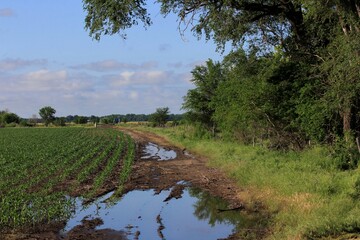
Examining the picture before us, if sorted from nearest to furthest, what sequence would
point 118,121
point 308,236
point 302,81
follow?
1. point 308,236
2. point 302,81
3. point 118,121

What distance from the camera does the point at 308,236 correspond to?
8508mm

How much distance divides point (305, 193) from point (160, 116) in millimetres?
96362

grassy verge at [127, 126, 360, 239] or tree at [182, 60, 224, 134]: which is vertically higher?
tree at [182, 60, 224, 134]

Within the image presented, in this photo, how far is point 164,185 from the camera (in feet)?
63.9

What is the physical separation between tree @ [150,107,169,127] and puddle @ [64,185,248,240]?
301 feet

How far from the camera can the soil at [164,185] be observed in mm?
10750

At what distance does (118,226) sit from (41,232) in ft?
7.04

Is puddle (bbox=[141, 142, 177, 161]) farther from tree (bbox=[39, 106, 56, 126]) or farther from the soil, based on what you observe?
tree (bbox=[39, 106, 56, 126])

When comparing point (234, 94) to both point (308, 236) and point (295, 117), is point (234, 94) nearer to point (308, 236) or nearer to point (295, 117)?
point (295, 117)

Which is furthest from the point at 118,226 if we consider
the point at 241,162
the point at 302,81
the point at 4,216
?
the point at 302,81

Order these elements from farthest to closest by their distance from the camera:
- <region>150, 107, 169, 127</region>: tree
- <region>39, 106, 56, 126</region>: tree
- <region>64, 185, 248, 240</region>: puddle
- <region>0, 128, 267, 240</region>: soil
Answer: <region>39, 106, 56, 126</region>: tree
<region>150, 107, 169, 127</region>: tree
<region>64, 185, 248, 240</region>: puddle
<region>0, 128, 267, 240</region>: soil

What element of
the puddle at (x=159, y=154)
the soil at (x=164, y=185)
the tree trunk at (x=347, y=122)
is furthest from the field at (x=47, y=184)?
the tree trunk at (x=347, y=122)

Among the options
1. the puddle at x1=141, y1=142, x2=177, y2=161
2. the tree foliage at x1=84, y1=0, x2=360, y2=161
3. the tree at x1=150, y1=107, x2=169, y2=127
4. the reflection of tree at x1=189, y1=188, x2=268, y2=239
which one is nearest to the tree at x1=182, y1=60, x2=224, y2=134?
the puddle at x1=141, y1=142, x2=177, y2=161

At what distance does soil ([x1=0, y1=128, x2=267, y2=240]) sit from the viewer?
10.8 m
